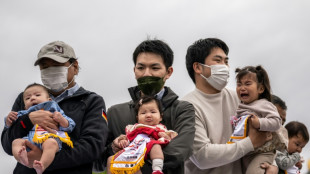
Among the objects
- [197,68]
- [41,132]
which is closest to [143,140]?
[41,132]

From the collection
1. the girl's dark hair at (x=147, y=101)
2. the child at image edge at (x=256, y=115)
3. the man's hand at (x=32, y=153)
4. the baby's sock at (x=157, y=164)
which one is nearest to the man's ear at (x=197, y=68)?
the child at image edge at (x=256, y=115)

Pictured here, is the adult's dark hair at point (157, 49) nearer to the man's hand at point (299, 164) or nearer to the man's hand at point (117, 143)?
the man's hand at point (117, 143)

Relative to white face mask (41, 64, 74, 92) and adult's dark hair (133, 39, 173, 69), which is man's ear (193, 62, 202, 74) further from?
white face mask (41, 64, 74, 92)

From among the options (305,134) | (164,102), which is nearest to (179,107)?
(164,102)

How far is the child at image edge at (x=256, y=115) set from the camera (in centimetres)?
574

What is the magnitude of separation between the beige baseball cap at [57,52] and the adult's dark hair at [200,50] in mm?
1886

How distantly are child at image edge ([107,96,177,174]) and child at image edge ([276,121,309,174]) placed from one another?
2.70m

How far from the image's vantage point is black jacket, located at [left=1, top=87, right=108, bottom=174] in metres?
4.79

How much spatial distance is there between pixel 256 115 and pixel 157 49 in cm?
162

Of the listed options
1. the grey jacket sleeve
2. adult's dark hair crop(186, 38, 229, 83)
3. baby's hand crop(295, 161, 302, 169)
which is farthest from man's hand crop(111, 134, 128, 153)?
baby's hand crop(295, 161, 302, 169)

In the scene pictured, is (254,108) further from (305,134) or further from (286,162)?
(305,134)

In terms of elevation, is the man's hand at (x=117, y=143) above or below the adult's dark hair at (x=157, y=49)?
below

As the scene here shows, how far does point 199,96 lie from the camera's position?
20.7 ft

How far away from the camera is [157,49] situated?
579cm
